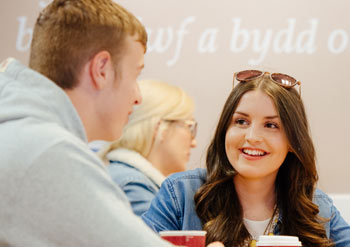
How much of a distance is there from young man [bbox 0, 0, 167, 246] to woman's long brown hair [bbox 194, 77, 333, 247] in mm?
837

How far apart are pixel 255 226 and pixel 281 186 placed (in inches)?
10.7

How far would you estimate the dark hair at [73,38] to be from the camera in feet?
4.63

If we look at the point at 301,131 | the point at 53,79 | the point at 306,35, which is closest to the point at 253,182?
the point at 301,131

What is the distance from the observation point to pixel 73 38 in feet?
4.66

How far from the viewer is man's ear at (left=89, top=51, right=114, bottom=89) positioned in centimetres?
142

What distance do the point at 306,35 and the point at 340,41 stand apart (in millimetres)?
220

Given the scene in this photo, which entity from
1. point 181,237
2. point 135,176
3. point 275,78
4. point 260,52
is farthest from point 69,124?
point 260,52

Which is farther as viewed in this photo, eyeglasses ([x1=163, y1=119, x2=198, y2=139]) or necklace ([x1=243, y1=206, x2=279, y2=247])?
eyeglasses ([x1=163, y1=119, x2=198, y2=139])

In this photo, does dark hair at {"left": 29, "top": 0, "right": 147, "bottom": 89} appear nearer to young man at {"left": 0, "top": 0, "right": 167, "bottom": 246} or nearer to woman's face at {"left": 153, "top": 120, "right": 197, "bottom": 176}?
young man at {"left": 0, "top": 0, "right": 167, "bottom": 246}

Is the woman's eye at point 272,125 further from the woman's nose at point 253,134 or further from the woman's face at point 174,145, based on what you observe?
the woman's face at point 174,145

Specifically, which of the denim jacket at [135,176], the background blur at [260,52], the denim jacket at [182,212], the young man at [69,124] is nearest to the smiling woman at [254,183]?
the denim jacket at [182,212]

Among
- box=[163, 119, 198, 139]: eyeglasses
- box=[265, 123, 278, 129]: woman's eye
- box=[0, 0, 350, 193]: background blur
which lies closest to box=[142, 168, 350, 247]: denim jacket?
box=[265, 123, 278, 129]: woman's eye

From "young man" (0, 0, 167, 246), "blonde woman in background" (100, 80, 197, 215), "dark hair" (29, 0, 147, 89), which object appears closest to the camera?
"young man" (0, 0, 167, 246)

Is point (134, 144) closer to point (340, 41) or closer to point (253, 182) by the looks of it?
point (253, 182)
